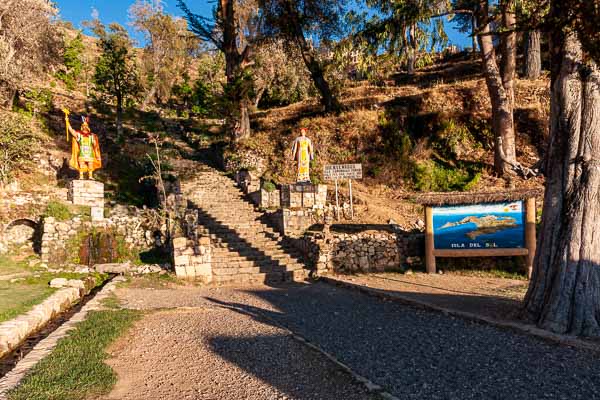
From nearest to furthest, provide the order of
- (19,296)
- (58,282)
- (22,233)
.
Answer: (19,296) → (58,282) → (22,233)

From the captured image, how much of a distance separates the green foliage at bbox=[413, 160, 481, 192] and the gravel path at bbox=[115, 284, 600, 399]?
9.72 m

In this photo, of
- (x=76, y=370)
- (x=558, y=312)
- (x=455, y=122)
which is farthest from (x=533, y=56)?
(x=76, y=370)

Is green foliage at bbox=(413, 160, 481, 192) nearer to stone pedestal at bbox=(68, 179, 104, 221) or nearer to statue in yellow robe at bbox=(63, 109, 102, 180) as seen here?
stone pedestal at bbox=(68, 179, 104, 221)

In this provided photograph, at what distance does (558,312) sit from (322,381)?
3.67 metres

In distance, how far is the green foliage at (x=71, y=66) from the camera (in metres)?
30.4

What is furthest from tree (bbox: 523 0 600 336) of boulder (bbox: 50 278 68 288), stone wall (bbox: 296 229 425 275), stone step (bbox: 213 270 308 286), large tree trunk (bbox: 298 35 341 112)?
large tree trunk (bbox: 298 35 341 112)

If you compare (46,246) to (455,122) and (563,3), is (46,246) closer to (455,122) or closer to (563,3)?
(563,3)

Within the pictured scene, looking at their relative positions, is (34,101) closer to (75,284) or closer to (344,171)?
(75,284)

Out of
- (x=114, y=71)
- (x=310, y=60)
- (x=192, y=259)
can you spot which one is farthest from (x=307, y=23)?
(x=192, y=259)

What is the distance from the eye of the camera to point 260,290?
9445mm

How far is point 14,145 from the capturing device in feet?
47.8

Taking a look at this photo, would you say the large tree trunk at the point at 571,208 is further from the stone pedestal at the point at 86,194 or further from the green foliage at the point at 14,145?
the green foliage at the point at 14,145

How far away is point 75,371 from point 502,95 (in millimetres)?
16111

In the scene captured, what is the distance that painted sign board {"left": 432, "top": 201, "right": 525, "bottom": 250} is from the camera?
31.3 ft
